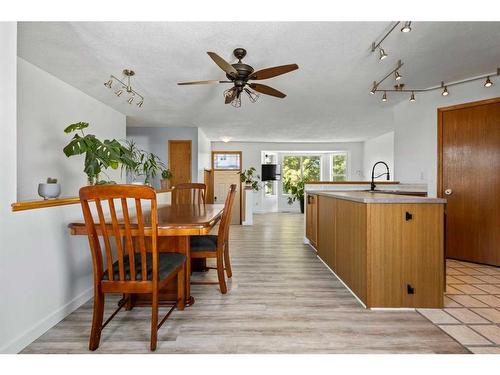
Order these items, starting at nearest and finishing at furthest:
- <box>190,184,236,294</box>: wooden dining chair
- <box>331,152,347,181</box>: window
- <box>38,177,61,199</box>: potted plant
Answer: <box>38,177,61,199</box>: potted plant → <box>190,184,236,294</box>: wooden dining chair → <box>331,152,347,181</box>: window

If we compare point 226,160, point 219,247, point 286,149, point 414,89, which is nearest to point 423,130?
point 414,89

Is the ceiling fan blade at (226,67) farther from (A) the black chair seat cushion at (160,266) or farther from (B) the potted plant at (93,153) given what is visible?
(A) the black chair seat cushion at (160,266)

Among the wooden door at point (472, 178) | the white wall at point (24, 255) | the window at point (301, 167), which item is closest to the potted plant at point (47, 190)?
the white wall at point (24, 255)

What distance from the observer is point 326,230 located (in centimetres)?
309

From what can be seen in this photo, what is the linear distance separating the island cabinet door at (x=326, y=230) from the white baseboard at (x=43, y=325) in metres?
2.38

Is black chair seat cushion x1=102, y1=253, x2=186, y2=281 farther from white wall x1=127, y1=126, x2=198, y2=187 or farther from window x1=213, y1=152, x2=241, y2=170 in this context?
window x1=213, y1=152, x2=241, y2=170

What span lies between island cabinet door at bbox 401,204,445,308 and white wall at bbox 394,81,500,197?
222 cm

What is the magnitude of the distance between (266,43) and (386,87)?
2.17 metres

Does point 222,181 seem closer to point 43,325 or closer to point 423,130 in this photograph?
point 423,130

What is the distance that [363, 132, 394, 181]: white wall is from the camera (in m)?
7.66

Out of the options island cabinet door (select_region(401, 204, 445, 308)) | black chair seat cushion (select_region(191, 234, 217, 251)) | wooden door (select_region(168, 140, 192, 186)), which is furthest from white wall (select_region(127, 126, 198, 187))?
island cabinet door (select_region(401, 204, 445, 308))

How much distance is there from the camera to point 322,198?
10.7ft

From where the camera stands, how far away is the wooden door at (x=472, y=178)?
10.7ft
